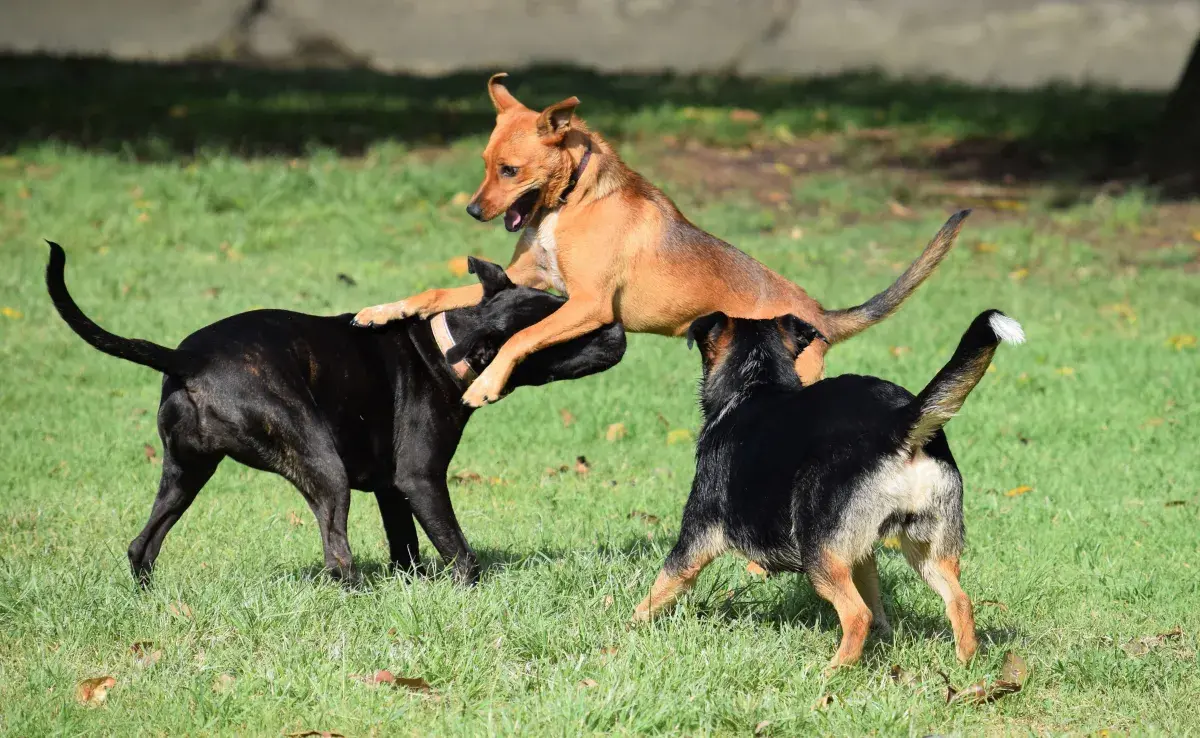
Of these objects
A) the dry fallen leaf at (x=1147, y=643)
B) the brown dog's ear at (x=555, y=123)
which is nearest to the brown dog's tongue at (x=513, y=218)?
the brown dog's ear at (x=555, y=123)

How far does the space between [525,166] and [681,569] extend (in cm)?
223

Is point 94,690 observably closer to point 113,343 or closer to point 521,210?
point 113,343

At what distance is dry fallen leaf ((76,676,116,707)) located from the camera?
4.74m

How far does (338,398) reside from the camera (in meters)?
6.07

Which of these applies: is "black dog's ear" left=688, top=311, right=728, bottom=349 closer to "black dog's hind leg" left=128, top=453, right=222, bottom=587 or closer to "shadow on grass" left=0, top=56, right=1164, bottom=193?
"black dog's hind leg" left=128, top=453, right=222, bottom=587

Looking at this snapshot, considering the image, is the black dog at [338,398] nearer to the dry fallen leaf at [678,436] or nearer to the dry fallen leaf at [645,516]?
the dry fallen leaf at [645,516]

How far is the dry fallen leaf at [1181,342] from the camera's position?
11000mm

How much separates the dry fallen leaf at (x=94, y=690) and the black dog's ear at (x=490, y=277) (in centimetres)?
252

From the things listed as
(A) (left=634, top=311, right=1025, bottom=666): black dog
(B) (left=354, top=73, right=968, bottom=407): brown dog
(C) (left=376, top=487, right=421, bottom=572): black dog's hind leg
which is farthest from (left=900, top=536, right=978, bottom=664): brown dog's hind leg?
(C) (left=376, top=487, right=421, bottom=572): black dog's hind leg

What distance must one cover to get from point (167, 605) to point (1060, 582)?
4.01 meters

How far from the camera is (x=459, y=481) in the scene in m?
8.23

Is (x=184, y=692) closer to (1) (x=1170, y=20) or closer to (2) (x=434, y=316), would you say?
(2) (x=434, y=316)

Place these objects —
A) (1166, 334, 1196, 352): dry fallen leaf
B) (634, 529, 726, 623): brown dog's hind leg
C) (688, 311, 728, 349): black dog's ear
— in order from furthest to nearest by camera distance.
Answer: (1166, 334, 1196, 352): dry fallen leaf
(688, 311, 728, 349): black dog's ear
(634, 529, 726, 623): brown dog's hind leg

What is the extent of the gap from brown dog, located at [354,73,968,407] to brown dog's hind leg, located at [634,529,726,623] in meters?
1.29
